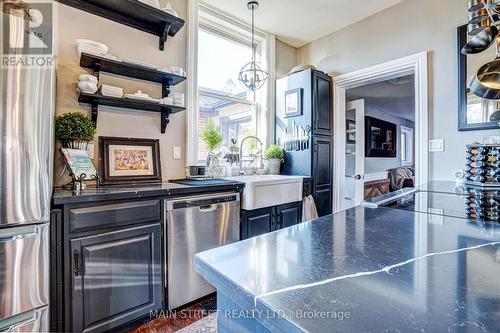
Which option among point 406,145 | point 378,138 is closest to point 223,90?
point 378,138

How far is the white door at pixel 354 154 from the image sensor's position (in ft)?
11.5

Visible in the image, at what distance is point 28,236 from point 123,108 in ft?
4.07

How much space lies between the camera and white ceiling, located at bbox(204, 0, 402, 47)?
2.64 m

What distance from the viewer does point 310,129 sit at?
292 centimetres

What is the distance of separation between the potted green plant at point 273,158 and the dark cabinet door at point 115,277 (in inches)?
65.9

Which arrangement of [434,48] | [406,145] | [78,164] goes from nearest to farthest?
1. [78,164]
2. [434,48]
3. [406,145]

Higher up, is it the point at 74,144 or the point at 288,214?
the point at 74,144

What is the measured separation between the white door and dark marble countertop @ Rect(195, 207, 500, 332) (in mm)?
2846

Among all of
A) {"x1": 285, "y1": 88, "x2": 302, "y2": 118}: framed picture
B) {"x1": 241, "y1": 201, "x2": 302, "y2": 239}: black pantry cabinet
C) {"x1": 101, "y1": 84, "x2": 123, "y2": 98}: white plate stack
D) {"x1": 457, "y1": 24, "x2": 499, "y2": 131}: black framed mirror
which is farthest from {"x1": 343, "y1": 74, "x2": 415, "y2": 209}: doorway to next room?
{"x1": 101, "y1": 84, "x2": 123, "y2": 98}: white plate stack

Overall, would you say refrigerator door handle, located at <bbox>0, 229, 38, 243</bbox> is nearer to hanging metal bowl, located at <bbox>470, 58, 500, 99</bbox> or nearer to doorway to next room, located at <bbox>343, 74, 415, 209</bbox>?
hanging metal bowl, located at <bbox>470, 58, 500, 99</bbox>

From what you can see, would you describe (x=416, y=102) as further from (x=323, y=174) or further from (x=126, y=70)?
(x=126, y=70)

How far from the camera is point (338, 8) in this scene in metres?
2.74

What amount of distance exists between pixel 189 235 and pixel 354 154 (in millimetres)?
2626

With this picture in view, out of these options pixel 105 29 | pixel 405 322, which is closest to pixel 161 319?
pixel 405 322
